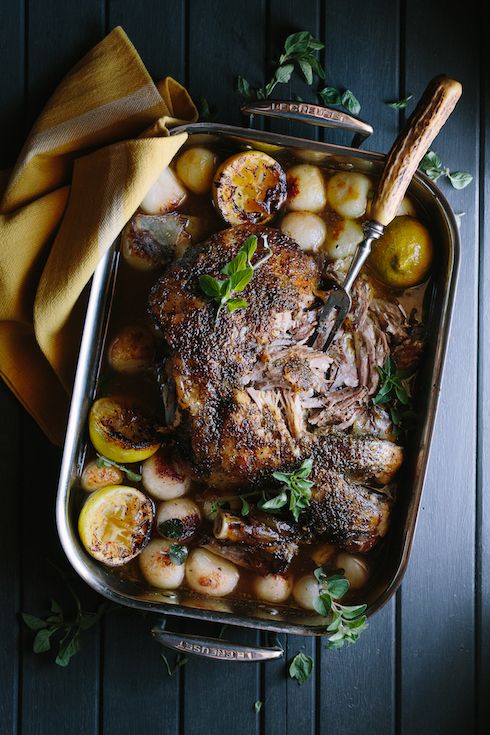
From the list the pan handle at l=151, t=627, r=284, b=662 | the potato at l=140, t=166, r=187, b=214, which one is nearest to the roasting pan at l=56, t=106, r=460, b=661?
the pan handle at l=151, t=627, r=284, b=662

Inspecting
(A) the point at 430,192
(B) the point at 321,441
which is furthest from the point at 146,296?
(A) the point at 430,192

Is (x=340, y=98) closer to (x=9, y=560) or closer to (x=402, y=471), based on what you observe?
(x=402, y=471)

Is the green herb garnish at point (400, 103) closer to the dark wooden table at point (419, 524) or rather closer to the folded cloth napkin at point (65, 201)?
the dark wooden table at point (419, 524)

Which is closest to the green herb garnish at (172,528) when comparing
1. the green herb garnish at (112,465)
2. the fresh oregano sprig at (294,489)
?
the green herb garnish at (112,465)

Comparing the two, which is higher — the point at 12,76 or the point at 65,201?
the point at 12,76

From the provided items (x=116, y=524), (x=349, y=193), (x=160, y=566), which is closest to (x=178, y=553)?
(x=160, y=566)

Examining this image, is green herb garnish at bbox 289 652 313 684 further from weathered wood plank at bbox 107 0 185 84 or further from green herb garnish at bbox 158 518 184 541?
weathered wood plank at bbox 107 0 185 84
